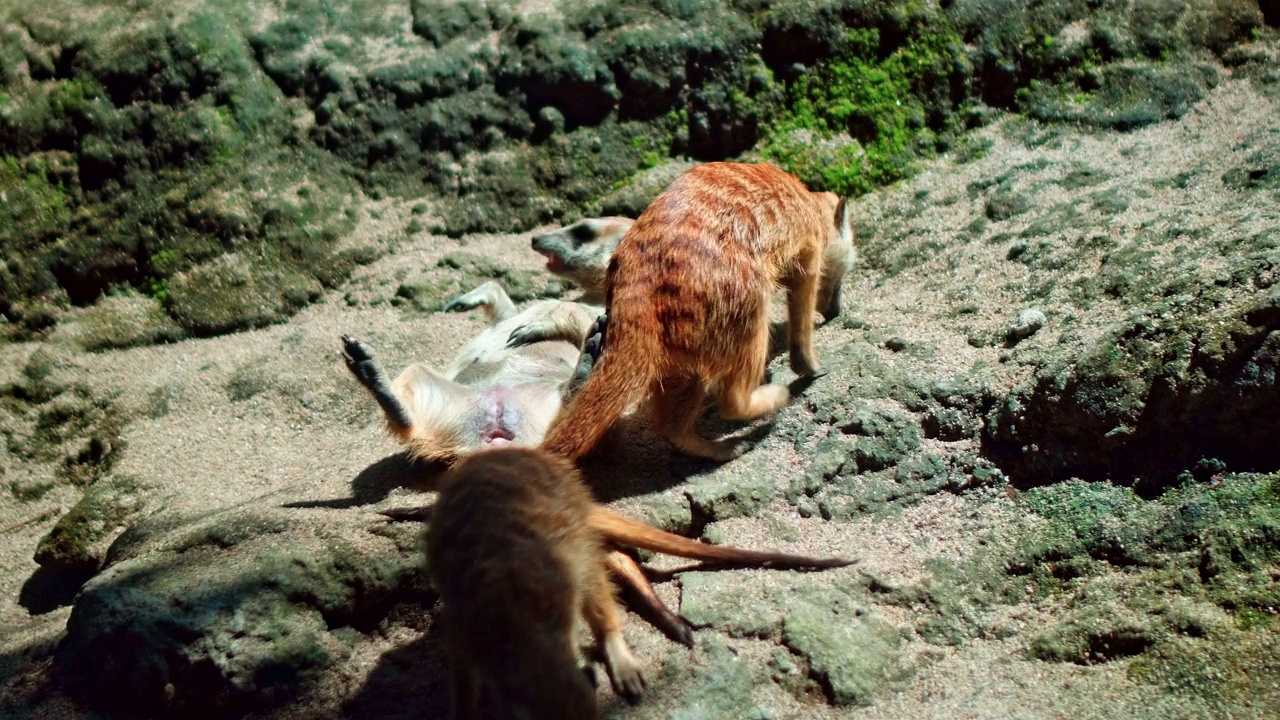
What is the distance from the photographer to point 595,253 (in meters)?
4.03

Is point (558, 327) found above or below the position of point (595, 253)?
below

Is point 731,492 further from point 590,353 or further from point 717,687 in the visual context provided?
point 717,687

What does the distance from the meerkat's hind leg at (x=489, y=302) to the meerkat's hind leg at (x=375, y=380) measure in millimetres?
972

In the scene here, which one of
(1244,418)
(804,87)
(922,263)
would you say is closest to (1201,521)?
(1244,418)

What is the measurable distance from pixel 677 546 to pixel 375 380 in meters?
1.21

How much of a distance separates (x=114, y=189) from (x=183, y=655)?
2.96 meters

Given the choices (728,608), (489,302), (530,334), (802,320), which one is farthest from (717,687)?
(489,302)

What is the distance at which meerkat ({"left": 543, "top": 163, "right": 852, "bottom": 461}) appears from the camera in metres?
3.11

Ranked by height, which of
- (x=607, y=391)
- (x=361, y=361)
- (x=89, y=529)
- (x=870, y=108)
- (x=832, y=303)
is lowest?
(x=89, y=529)

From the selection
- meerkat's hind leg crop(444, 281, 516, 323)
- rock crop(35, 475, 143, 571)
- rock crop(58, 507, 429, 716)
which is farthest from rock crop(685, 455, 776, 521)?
rock crop(35, 475, 143, 571)

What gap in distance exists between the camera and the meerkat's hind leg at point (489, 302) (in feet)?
13.9

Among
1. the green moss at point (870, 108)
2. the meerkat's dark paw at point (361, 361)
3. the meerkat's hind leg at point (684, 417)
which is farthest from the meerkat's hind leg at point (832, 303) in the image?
the meerkat's dark paw at point (361, 361)

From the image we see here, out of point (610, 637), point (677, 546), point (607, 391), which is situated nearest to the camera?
point (610, 637)

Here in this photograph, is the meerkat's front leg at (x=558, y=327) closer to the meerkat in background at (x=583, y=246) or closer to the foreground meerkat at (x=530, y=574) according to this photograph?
the meerkat in background at (x=583, y=246)
